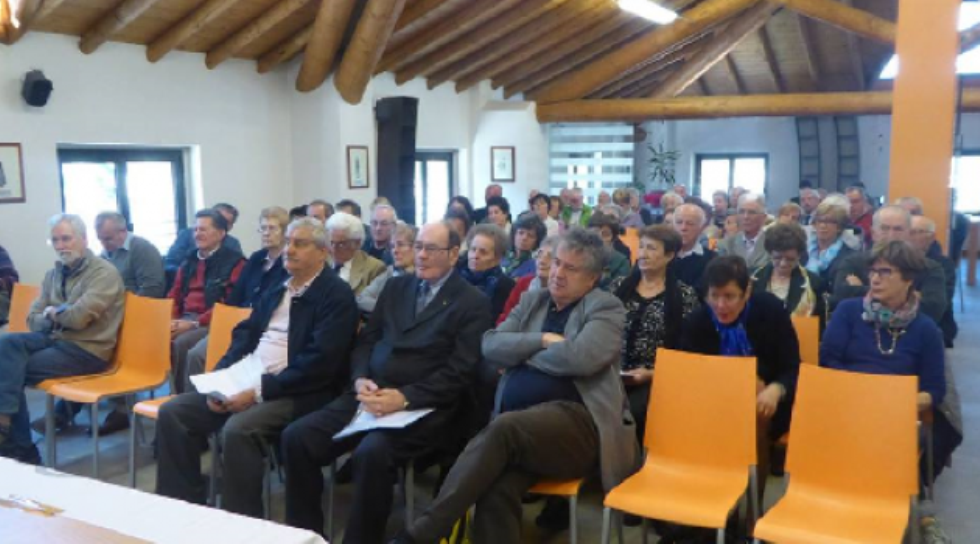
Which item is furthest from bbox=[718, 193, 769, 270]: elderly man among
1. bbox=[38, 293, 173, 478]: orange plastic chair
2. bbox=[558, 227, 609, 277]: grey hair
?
bbox=[38, 293, 173, 478]: orange plastic chair

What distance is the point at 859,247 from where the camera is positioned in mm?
4719

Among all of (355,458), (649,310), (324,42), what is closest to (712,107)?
(324,42)

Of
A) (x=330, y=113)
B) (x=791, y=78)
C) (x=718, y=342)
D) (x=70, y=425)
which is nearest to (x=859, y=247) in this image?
(x=718, y=342)

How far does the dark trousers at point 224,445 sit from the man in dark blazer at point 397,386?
143mm

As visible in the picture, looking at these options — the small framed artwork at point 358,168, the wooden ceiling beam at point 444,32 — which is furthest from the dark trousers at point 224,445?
the wooden ceiling beam at point 444,32

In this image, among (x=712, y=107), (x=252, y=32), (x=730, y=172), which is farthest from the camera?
(x=730, y=172)

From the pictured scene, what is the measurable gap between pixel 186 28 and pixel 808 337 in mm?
5296

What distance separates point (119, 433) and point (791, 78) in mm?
A: 12114

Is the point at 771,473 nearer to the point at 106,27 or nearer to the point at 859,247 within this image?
the point at 859,247

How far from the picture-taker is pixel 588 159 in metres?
13.0

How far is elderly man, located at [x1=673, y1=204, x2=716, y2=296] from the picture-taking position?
4258 millimetres

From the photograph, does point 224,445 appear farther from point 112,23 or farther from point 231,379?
point 112,23

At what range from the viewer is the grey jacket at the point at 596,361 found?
110 inches

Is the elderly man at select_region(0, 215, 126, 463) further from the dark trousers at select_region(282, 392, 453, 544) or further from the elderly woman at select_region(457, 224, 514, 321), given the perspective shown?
the elderly woman at select_region(457, 224, 514, 321)
